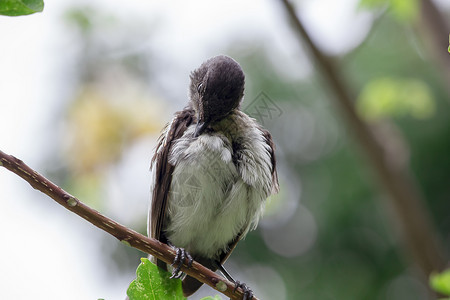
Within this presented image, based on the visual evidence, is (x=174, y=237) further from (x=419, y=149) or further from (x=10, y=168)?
(x=419, y=149)

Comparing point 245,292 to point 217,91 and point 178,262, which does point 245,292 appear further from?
point 217,91

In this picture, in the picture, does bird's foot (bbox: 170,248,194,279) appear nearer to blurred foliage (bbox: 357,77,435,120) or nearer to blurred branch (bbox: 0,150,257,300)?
blurred branch (bbox: 0,150,257,300)

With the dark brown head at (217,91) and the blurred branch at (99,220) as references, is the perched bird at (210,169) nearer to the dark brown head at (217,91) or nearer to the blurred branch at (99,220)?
the dark brown head at (217,91)

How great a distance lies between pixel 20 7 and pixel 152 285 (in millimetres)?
1046

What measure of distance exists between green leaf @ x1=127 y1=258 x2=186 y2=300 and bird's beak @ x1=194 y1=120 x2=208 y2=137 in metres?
1.01

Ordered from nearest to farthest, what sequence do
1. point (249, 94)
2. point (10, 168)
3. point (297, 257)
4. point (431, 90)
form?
point (10, 168)
point (249, 94)
point (431, 90)
point (297, 257)

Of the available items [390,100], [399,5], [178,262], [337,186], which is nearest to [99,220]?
[178,262]

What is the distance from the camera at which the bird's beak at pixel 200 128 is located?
2963 mm

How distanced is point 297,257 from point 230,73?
7817mm

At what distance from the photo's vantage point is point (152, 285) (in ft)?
6.72

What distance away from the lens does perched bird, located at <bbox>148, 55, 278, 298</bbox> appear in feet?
9.72

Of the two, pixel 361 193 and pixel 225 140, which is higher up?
pixel 225 140

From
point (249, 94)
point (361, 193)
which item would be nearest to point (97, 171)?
point (249, 94)

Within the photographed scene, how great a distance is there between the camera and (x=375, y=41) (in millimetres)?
10102
